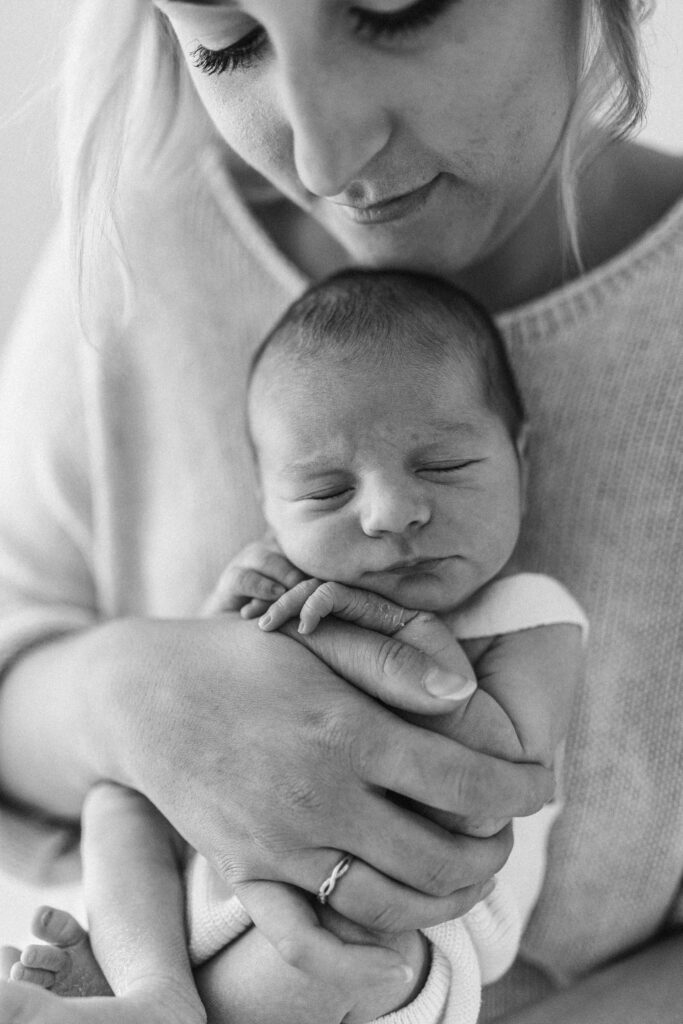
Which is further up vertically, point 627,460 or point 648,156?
point 648,156

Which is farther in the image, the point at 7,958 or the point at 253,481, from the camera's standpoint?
the point at 253,481

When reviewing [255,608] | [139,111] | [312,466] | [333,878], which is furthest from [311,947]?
[139,111]

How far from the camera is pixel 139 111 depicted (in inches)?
47.8

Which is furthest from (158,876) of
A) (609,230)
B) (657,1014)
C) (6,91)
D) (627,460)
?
(6,91)

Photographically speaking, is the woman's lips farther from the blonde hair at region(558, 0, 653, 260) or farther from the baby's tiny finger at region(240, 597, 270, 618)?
the baby's tiny finger at region(240, 597, 270, 618)

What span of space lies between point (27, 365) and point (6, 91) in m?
0.86

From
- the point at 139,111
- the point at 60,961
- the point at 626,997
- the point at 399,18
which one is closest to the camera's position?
the point at 399,18

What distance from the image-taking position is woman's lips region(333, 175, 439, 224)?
101 centimetres

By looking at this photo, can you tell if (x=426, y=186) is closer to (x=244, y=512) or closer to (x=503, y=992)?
(x=244, y=512)

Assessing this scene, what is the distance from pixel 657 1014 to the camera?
1.07m

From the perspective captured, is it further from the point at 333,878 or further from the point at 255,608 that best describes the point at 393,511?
the point at 333,878

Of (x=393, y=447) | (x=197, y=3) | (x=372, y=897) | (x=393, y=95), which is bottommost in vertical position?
(x=372, y=897)

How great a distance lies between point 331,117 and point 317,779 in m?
0.56

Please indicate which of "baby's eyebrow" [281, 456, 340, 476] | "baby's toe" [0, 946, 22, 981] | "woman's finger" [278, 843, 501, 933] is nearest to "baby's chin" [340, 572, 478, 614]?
"baby's eyebrow" [281, 456, 340, 476]
